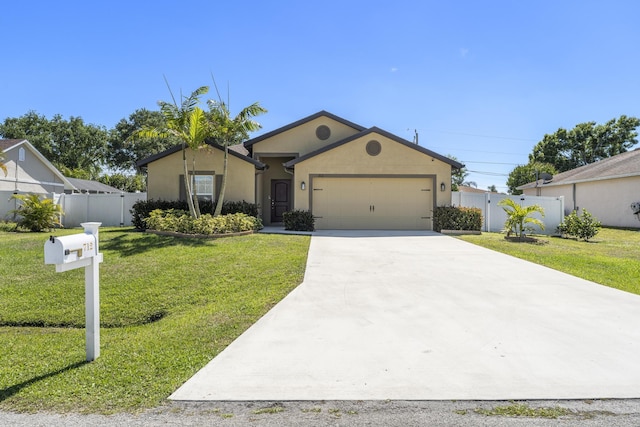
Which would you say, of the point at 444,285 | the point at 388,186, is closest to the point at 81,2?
the point at 388,186

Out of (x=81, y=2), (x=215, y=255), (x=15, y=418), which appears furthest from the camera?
(x=81, y=2)

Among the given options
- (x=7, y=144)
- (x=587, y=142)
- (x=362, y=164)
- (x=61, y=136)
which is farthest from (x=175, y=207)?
(x=587, y=142)

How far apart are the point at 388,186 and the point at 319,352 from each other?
11.6m

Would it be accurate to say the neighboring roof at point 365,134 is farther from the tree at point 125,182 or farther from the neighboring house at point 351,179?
the tree at point 125,182

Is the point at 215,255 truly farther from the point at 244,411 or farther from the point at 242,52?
the point at 242,52

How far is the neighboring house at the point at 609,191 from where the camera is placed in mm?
18609

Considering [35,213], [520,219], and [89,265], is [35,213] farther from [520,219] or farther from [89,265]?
[520,219]

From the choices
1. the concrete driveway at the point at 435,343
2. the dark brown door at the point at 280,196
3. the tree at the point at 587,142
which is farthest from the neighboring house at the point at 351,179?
the tree at the point at 587,142

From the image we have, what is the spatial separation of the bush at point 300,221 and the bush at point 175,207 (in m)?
1.38

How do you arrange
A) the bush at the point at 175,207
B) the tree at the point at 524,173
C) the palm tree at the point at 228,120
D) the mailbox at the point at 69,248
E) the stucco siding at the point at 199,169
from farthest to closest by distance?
the tree at the point at 524,173 < the stucco siding at the point at 199,169 < the bush at the point at 175,207 < the palm tree at the point at 228,120 < the mailbox at the point at 69,248

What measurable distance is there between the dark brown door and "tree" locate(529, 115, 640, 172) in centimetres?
3461

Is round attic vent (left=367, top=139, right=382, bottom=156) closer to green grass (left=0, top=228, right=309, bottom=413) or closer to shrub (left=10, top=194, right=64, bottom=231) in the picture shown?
green grass (left=0, top=228, right=309, bottom=413)

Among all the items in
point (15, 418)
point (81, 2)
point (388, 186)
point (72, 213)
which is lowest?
point (15, 418)

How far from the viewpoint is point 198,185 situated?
14.1m
